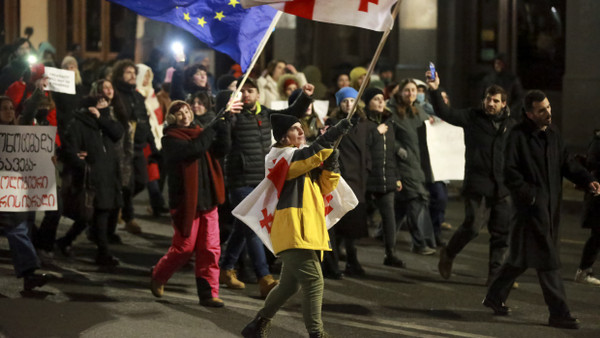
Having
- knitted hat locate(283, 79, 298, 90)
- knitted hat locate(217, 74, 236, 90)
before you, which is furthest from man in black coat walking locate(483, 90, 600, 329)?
knitted hat locate(283, 79, 298, 90)

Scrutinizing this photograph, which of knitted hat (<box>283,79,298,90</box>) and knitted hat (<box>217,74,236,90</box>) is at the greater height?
knitted hat (<box>283,79,298,90</box>)

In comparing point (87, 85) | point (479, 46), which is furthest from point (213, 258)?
point (479, 46)

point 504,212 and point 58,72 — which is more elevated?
point 58,72

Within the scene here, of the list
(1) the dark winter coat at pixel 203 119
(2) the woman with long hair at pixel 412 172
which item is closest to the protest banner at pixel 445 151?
(2) the woman with long hair at pixel 412 172

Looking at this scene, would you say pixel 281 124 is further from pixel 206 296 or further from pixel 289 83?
pixel 289 83

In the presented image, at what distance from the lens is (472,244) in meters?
12.2

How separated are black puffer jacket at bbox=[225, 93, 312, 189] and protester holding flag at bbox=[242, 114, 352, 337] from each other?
6.86 ft

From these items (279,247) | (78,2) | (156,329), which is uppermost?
(78,2)

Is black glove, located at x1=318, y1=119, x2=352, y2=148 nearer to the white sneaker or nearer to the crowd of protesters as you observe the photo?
the crowd of protesters

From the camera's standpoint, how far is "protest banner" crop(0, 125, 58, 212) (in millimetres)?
9336

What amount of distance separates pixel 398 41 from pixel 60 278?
599 inches

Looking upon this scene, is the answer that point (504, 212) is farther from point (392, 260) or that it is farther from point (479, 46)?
point (479, 46)

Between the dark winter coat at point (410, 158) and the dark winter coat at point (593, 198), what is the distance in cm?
209

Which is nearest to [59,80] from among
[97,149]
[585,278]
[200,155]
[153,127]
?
[97,149]
